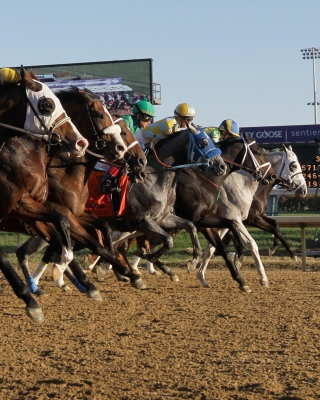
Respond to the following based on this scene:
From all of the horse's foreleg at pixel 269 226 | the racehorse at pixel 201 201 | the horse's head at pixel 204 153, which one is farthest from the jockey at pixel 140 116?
the horse's foreleg at pixel 269 226

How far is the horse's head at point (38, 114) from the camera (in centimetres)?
778

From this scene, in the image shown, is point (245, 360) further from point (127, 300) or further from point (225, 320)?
point (127, 300)

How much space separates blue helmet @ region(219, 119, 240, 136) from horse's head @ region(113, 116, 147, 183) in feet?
16.0

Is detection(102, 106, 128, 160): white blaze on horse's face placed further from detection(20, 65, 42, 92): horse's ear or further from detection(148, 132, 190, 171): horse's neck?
detection(148, 132, 190, 171): horse's neck

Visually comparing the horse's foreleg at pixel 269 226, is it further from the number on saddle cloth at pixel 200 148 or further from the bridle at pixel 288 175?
the number on saddle cloth at pixel 200 148

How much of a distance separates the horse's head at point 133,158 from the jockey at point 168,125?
6.37 ft

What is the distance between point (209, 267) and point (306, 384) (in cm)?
1094

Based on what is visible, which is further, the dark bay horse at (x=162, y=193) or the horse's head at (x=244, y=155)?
the horse's head at (x=244, y=155)

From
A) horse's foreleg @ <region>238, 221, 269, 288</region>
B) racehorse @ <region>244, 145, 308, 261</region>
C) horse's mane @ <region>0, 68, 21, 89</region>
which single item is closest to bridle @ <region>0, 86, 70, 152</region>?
horse's mane @ <region>0, 68, 21, 89</region>

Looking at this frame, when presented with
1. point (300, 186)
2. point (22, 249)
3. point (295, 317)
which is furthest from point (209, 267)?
point (295, 317)

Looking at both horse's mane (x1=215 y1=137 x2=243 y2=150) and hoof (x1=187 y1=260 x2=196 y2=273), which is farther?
horse's mane (x1=215 y1=137 x2=243 y2=150)

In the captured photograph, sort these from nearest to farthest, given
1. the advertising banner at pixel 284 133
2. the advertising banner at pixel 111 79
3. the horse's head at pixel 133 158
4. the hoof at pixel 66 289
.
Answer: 1. the horse's head at pixel 133 158
2. the hoof at pixel 66 289
3. the advertising banner at pixel 111 79
4. the advertising banner at pixel 284 133

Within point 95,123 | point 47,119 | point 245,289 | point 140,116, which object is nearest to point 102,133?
point 95,123

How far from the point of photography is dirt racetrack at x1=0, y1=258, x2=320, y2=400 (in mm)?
5305
